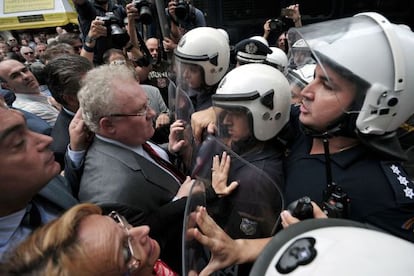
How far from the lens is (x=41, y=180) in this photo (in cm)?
125

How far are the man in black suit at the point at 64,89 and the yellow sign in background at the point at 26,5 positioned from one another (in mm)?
7640

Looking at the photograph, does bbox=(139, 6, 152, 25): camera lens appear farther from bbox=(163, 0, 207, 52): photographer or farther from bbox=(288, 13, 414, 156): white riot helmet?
bbox=(288, 13, 414, 156): white riot helmet

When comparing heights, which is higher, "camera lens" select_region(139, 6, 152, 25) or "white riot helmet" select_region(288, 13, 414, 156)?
"white riot helmet" select_region(288, 13, 414, 156)

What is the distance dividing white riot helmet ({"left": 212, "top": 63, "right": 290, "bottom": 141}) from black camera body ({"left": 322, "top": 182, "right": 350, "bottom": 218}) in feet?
1.76

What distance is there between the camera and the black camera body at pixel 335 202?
120cm

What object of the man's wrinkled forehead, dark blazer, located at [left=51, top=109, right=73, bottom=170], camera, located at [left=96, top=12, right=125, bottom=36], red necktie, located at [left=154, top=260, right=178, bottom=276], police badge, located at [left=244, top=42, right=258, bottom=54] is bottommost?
red necktie, located at [left=154, top=260, right=178, bottom=276]

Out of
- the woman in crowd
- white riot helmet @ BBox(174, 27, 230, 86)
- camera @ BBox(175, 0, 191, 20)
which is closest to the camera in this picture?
the woman in crowd

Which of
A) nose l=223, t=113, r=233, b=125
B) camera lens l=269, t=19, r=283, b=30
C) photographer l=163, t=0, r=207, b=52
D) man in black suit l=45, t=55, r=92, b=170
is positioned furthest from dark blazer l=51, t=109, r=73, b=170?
camera lens l=269, t=19, r=283, b=30

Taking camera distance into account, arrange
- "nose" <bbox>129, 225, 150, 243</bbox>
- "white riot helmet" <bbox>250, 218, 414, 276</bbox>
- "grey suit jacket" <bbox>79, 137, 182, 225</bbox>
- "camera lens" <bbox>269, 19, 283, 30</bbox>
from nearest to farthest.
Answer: "white riot helmet" <bbox>250, 218, 414, 276</bbox>
"nose" <bbox>129, 225, 150, 243</bbox>
"grey suit jacket" <bbox>79, 137, 182, 225</bbox>
"camera lens" <bbox>269, 19, 283, 30</bbox>

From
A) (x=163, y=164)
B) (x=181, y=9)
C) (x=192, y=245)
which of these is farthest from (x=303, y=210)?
(x=181, y=9)

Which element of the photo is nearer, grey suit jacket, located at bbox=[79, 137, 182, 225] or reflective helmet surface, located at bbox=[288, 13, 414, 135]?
reflective helmet surface, located at bbox=[288, 13, 414, 135]

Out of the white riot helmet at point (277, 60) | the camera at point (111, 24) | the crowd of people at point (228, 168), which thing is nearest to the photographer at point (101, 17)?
the camera at point (111, 24)

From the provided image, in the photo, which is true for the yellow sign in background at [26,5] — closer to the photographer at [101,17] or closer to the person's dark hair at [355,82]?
the photographer at [101,17]

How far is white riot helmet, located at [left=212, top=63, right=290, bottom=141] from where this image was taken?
1.66 metres
